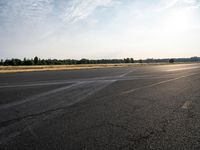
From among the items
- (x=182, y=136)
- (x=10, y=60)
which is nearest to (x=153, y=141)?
(x=182, y=136)

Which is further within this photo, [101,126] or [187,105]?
[187,105]

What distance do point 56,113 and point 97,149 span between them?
→ 2533 millimetres

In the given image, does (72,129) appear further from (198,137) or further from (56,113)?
(198,137)

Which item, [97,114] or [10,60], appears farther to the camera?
[10,60]

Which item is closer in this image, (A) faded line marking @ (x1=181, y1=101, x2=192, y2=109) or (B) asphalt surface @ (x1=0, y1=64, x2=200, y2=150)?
(B) asphalt surface @ (x1=0, y1=64, x2=200, y2=150)

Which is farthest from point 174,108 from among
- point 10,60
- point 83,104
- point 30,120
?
point 10,60

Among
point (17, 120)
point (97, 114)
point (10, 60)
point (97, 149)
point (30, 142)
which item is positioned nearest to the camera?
point (97, 149)

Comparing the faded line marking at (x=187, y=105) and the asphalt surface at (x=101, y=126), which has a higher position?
the asphalt surface at (x=101, y=126)

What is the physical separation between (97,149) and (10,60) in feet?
469

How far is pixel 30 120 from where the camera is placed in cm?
486

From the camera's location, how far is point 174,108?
6.03 metres

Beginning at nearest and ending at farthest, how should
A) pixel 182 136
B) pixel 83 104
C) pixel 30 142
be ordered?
1. pixel 30 142
2. pixel 182 136
3. pixel 83 104

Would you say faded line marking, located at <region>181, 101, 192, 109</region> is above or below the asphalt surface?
below

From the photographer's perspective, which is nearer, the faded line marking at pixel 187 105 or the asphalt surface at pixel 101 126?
the asphalt surface at pixel 101 126
